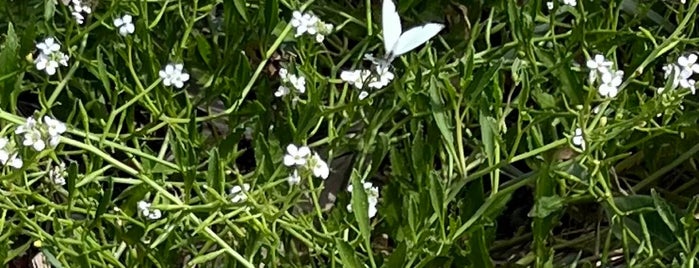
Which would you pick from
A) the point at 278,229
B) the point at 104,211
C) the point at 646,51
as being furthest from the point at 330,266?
the point at 646,51

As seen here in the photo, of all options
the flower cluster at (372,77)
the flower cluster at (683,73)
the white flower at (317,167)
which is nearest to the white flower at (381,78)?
the flower cluster at (372,77)

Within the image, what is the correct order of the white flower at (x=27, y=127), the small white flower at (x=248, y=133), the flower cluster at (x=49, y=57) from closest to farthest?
the white flower at (x=27, y=127)
the flower cluster at (x=49, y=57)
the small white flower at (x=248, y=133)

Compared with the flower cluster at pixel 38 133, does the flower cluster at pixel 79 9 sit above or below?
above

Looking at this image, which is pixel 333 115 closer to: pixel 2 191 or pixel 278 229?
pixel 278 229

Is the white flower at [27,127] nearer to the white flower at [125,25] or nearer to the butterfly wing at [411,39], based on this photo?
the white flower at [125,25]

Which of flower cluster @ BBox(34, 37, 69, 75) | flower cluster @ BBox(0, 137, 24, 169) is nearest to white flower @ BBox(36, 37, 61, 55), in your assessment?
flower cluster @ BBox(34, 37, 69, 75)

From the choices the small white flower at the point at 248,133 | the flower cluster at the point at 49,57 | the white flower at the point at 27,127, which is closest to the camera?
the white flower at the point at 27,127

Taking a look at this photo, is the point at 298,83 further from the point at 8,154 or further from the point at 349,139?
A: the point at 8,154

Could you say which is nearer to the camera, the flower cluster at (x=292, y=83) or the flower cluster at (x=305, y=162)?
the flower cluster at (x=305, y=162)
